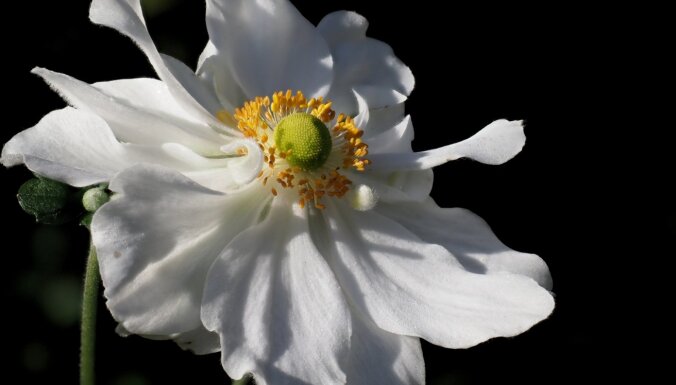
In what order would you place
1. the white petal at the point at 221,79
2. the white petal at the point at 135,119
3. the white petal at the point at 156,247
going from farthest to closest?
the white petal at the point at 221,79 < the white petal at the point at 135,119 < the white petal at the point at 156,247

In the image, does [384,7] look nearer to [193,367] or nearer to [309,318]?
[193,367]

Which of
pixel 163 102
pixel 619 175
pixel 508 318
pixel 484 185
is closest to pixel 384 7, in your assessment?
pixel 484 185

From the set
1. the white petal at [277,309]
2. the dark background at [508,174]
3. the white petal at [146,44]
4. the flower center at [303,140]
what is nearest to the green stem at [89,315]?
the white petal at [277,309]

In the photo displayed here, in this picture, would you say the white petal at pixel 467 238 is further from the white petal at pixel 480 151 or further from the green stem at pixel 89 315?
the green stem at pixel 89 315

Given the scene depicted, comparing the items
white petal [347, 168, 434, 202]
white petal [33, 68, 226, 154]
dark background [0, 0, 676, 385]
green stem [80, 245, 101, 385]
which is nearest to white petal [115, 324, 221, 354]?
green stem [80, 245, 101, 385]

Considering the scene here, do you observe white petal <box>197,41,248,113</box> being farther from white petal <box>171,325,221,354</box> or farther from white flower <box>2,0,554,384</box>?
white petal <box>171,325,221,354</box>

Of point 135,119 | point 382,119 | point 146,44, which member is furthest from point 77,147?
point 382,119
